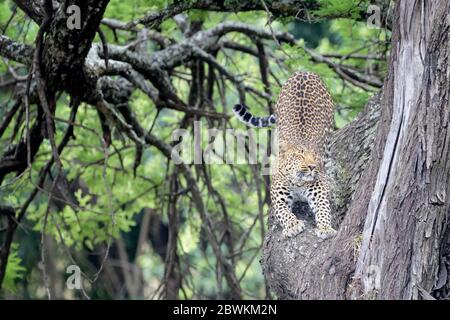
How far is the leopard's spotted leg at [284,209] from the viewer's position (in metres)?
6.58

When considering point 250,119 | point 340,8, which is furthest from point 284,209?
point 340,8

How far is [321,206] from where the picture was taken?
22.2 feet

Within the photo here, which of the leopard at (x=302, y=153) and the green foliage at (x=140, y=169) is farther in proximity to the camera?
the green foliage at (x=140, y=169)

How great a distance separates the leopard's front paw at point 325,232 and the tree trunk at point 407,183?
2.33 ft

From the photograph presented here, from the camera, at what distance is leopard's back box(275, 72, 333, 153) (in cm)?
733

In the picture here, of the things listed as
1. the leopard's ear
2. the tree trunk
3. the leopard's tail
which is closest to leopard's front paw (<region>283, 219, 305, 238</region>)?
the leopard's ear

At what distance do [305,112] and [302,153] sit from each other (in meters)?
0.48

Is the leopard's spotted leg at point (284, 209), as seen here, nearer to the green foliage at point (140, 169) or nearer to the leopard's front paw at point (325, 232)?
the leopard's front paw at point (325, 232)

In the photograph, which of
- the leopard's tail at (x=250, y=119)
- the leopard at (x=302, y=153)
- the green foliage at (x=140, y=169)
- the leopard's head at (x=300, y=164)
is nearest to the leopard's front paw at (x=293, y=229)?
the leopard at (x=302, y=153)

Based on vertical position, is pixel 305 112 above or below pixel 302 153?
above

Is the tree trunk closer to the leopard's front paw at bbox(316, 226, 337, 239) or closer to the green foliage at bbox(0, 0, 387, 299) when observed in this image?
the leopard's front paw at bbox(316, 226, 337, 239)

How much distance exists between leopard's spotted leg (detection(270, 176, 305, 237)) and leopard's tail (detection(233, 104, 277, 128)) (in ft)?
3.85

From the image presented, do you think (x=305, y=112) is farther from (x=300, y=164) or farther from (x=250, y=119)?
(x=250, y=119)
